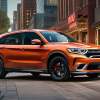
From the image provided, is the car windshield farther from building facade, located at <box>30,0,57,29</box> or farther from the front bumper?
building facade, located at <box>30,0,57,29</box>

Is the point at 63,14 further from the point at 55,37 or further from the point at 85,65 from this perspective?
the point at 85,65

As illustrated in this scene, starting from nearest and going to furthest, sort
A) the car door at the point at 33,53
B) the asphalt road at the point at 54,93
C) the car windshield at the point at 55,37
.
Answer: the asphalt road at the point at 54,93
the car door at the point at 33,53
the car windshield at the point at 55,37

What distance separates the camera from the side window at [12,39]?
15.9 m

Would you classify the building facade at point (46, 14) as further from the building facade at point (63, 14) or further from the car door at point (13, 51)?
the car door at point (13, 51)

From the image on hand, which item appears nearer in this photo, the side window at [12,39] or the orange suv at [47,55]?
the orange suv at [47,55]

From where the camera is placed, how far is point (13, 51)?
15852 mm

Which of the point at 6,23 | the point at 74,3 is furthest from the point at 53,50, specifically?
the point at 6,23

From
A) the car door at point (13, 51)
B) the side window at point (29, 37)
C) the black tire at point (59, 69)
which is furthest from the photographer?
the car door at point (13, 51)

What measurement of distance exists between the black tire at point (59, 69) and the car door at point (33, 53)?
1.02 feet

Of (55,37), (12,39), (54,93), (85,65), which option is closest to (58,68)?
(85,65)

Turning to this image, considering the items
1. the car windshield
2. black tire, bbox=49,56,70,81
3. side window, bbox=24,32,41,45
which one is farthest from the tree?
black tire, bbox=49,56,70,81

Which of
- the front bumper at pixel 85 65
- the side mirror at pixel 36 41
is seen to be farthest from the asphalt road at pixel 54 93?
the side mirror at pixel 36 41

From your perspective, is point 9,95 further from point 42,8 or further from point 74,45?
point 42,8

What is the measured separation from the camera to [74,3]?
6719 centimetres
